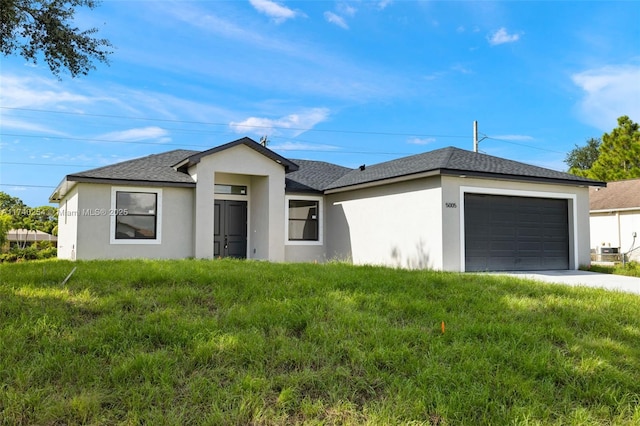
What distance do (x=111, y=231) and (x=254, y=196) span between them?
4.78 meters

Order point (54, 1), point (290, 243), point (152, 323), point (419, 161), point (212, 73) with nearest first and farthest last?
point (152, 323) → point (54, 1) → point (419, 161) → point (290, 243) → point (212, 73)

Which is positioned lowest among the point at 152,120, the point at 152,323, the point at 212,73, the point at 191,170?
the point at 152,323

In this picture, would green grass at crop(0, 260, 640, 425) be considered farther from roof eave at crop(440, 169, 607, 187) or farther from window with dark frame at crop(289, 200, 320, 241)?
window with dark frame at crop(289, 200, 320, 241)

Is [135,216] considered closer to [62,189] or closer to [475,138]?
[62,189]

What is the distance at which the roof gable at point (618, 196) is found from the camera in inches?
780

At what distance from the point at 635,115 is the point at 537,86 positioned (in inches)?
399

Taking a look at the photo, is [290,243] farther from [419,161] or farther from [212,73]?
[212,73]

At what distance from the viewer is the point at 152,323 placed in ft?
16.2

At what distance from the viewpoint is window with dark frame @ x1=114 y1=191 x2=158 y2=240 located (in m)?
13.4

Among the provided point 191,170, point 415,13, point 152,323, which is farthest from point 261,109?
point 152,323

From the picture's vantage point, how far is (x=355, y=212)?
1532cm

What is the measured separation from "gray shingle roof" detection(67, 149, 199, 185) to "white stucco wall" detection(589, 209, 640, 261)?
751 inches

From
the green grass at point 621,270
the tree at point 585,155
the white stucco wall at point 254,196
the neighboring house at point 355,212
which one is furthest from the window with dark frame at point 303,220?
the tree at point 585,155

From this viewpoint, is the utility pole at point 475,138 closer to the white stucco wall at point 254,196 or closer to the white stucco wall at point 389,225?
the white stucco wall at point 389,225
